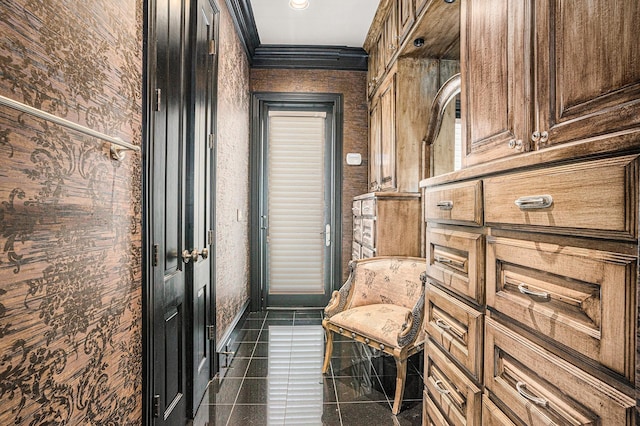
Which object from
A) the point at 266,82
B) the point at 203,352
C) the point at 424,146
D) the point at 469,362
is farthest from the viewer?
the point at 266,82

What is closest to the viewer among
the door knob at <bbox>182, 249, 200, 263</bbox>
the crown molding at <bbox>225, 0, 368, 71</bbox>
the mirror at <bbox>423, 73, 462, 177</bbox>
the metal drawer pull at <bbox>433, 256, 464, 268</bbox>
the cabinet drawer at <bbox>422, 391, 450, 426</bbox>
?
the metal drawer pull at <bbox>433, 256, 464, 268</bbox>

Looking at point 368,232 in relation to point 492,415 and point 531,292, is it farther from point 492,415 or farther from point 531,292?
point 531,292

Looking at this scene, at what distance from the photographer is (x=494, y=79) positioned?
1.20 meters

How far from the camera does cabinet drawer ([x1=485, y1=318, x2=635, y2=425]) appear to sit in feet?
2.06

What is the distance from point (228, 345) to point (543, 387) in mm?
2436

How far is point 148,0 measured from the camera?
132 centimetres

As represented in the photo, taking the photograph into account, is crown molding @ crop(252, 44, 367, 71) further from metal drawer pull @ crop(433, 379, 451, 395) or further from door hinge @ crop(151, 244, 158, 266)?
metal drawer pull @ crop(433, 379, 451, 395)

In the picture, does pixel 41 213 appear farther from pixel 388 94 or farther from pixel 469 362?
pixel 388 94

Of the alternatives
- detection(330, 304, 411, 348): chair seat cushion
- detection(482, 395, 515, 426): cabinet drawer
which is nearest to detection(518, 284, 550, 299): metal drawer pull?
detection(482, 395, 515, 426): cabinet drawer

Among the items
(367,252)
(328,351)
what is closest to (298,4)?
(367,252)

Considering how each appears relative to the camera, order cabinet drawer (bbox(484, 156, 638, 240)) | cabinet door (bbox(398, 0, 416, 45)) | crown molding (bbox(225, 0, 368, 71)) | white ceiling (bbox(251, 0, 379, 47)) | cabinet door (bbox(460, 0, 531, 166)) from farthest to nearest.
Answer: crown molding (bbox(225, 0, 368, 71)) < white ceiling (bbox(251, 0, 379, 47)) < cabinet door (bbox(398, 0, 416, 45)) < cabinet door (bbox(460, 0, 531, 166)) < cabinet drawer (bbox(484, 156, 638, 240))

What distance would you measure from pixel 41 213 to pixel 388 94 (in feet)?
8.78

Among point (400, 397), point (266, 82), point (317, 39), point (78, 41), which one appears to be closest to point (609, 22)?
point (78, 41)

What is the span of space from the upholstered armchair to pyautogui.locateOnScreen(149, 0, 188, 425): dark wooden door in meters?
1.03
